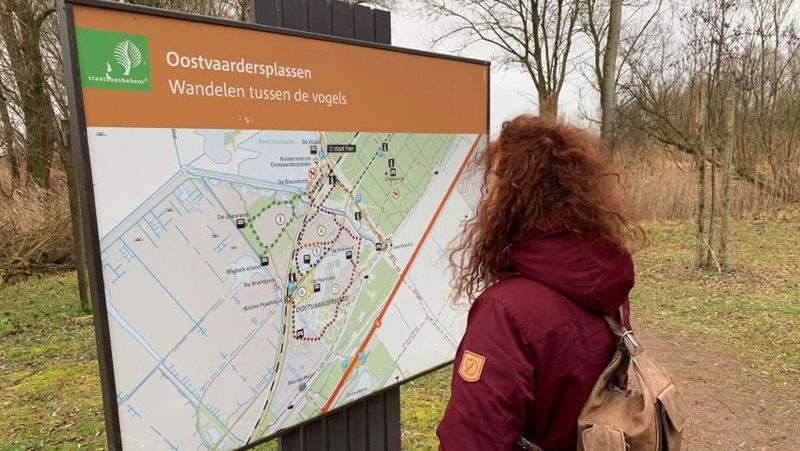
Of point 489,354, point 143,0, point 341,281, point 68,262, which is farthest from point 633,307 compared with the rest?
point 68,262

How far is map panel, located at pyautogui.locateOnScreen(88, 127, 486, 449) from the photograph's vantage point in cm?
164

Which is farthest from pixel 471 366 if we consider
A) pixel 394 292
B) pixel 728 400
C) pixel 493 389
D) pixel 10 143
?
pixel 10 143

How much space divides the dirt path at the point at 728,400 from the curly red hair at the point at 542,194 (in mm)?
3105

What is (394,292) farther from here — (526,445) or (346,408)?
(526,445)

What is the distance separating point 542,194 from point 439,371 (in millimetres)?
4176

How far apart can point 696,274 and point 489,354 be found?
827 centimetres

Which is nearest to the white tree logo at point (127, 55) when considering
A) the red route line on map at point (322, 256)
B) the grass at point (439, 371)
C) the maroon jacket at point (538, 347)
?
the red route line on map at point (322, 256)

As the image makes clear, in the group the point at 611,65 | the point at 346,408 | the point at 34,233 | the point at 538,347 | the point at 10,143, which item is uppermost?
the point at 611,65

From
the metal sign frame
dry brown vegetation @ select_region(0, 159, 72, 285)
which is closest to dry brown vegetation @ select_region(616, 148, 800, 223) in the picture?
dry brown vegetation @ select_region(0, 159, 72, 285)

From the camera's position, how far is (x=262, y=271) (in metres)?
1.95

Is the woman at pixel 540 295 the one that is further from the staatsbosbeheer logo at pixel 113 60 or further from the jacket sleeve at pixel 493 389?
the staatsbosbeheer logo at pixel 113 60

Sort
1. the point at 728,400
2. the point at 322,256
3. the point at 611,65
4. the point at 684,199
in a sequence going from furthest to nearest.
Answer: the point at 684,199 → the point at 611,65 → the point at 728,400 → the point at 322,256

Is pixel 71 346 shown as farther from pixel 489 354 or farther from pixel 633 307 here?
pixel 633 307

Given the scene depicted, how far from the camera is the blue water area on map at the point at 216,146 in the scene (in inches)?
69.9
